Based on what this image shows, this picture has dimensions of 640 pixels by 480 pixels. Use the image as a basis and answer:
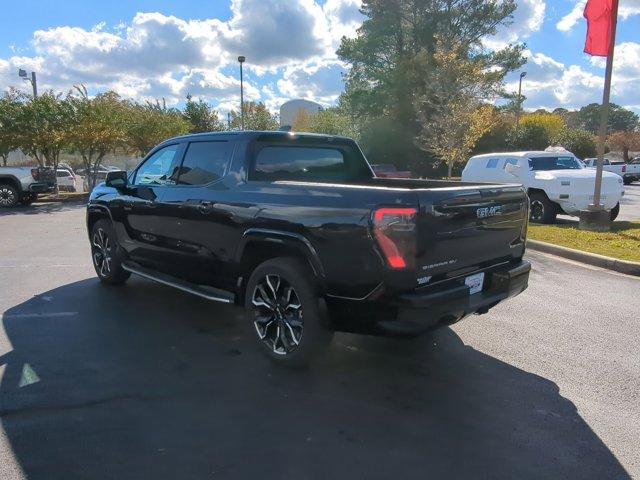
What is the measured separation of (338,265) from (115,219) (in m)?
3.72

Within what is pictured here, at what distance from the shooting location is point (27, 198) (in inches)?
720

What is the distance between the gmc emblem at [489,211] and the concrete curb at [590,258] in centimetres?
465

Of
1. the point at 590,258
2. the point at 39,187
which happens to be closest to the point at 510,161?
the point at 590,258

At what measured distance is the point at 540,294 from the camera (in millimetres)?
6320

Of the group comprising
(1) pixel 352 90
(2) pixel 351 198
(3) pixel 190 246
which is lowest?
(3) pixel 190 246

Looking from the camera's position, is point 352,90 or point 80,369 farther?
point 352,90

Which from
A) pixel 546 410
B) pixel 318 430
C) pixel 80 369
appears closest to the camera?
pixel 318 430

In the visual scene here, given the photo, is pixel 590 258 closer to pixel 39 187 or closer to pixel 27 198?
pixel 39 187

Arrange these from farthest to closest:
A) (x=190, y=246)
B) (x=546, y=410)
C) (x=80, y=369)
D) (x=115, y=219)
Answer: (x=115, y=219) < (x=190, y=246) < (x=80, y=369) < (x=546, y=410)

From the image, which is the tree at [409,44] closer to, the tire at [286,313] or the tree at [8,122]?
the tree at [8,122]

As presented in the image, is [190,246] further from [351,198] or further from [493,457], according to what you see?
[493,457]

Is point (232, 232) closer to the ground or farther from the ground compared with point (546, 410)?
farther from the ground

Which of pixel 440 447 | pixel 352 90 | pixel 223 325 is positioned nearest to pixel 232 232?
pixel 223 325

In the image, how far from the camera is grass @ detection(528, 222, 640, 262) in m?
8.49
